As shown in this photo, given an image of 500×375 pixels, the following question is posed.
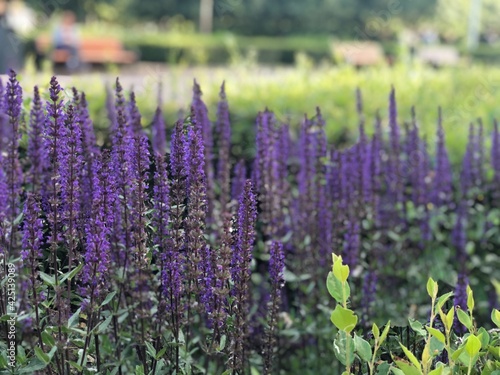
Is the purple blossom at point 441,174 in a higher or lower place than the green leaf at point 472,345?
lower

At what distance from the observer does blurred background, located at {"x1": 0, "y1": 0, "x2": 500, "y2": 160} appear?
7934 mm

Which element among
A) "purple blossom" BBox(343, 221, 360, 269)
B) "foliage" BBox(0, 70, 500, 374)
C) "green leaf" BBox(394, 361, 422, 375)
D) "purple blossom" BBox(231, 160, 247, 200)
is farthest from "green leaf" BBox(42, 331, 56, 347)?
"purple blossom" BBox(343, 221, 360, 269)

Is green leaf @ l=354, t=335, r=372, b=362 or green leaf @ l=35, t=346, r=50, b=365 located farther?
green leaf @ l=35, t=346, r=50, b=365

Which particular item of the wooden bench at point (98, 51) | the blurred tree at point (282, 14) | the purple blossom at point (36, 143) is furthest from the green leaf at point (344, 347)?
the blurred tree at point (282, 14)

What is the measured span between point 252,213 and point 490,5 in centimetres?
2497

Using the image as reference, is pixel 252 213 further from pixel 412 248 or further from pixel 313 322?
pixel 412 248

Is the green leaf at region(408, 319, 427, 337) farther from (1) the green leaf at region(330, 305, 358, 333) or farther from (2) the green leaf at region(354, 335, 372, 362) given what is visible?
(1) the green leaf at region(330, 305, 358, 333)

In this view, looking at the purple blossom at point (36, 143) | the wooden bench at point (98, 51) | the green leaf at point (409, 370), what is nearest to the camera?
the green leaf at point (409, 370)

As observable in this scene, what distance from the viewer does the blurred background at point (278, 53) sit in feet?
26.0

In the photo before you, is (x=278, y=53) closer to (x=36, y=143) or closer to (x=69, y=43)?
(x=69, y=43)

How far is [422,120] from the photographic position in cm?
780

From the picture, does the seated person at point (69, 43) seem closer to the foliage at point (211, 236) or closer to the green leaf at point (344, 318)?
the foliage at point (211, 236)

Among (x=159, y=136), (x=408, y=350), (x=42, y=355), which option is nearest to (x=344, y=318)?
(x=408, y=350)

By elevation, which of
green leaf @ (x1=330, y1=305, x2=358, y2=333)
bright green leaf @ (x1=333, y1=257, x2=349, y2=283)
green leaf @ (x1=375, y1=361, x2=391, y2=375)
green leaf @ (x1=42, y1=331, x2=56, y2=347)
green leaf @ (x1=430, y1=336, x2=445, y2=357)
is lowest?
green leaf @ (x1=42, y1=331, x2=56, y2=347)
